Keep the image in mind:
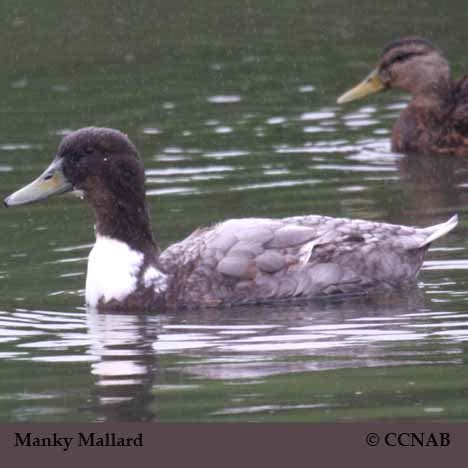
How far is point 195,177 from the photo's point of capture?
17.2 m

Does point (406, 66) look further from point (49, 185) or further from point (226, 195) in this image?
point (49, 185)

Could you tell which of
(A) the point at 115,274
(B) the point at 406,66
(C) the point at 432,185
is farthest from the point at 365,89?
(A) the point at 115,274

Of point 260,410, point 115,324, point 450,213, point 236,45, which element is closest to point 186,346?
point 115,324

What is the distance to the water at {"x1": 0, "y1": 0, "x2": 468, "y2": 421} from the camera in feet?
33.7

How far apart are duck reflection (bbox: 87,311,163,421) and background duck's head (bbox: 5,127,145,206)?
A: 930 millimetres

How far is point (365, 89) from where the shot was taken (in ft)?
67.3

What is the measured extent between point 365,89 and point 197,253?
8.17 m

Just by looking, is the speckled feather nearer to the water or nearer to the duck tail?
the duck tail

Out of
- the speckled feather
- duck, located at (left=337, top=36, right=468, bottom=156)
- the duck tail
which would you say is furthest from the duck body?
the speckled feather

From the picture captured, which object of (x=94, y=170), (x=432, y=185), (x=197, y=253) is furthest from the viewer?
(x=432, y=185)

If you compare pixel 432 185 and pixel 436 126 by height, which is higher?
pixel 436 126

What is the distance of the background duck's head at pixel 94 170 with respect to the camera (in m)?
12.9

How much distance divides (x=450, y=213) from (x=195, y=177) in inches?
112

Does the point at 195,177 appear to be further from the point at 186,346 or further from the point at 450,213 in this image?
the point at 186,346
